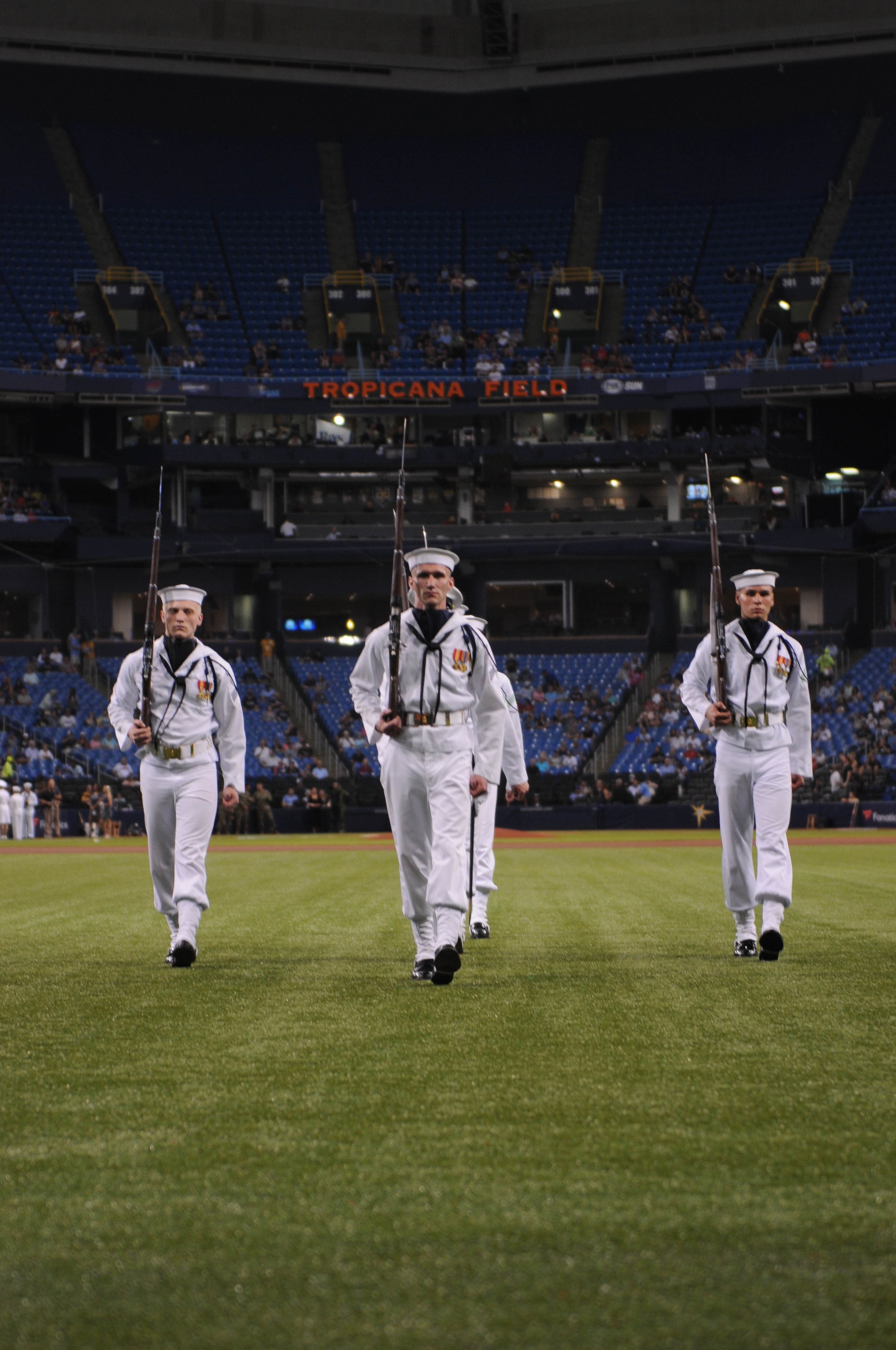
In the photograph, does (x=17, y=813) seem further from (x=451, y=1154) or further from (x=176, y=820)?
(x=451, y=1154)

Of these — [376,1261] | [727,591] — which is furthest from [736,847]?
[727,591]

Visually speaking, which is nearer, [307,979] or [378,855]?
[307,979]

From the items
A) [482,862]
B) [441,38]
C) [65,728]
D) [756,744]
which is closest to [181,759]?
[482,862]

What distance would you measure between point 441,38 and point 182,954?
5524 centimetres

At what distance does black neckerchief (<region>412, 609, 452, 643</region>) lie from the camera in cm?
908

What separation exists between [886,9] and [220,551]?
107 ft

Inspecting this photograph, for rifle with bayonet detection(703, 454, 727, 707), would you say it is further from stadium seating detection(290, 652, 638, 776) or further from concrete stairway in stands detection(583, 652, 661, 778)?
stadium seating detection(290, 652, 638, 776)

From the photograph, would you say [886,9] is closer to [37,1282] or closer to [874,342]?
[874,342]

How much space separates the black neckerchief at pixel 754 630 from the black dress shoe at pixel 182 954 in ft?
15.3

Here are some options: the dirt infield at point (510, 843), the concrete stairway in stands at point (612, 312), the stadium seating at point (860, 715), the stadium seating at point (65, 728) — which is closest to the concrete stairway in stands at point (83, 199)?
the stadium seating at point (65, 728)

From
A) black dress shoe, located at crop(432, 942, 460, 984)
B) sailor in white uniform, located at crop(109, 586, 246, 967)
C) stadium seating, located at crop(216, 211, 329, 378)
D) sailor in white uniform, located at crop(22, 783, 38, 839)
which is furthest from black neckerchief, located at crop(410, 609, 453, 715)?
stadium seating, located at crop(216, 211, 329, 378)

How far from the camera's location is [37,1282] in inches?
133

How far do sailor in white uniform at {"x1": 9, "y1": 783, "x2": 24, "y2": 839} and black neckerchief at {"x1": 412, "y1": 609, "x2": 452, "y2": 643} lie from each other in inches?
1303

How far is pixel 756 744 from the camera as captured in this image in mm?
10328
